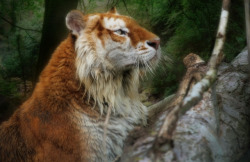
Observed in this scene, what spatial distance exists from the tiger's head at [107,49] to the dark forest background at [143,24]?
2.20m

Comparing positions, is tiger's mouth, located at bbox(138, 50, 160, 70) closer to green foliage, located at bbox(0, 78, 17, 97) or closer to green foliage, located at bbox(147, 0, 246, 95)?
green foliage, located at bbox(147, 0, 246, 95)

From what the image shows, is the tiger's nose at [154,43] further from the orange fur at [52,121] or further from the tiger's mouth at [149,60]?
the orange fur at [52,121]

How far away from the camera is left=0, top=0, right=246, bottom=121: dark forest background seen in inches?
A: 246

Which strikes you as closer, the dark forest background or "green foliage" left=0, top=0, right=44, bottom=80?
the dark forest background

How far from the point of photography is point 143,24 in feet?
22.7

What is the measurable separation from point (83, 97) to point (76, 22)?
813mm

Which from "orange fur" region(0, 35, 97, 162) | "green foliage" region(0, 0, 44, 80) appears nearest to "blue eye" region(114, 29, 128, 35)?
"orange fur" region(0, 35, 97, 162)

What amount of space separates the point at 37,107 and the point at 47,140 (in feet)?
1.24

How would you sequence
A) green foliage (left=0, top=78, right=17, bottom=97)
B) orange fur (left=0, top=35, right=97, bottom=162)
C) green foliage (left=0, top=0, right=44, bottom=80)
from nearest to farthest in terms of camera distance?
1. orange fur (left=0, top=35, right=97, bottom=162)
2. green foliage (left=0, top=78, right=17, bottom=97)
3. green foliage (left=0, top=0, right=44, bottom=80)

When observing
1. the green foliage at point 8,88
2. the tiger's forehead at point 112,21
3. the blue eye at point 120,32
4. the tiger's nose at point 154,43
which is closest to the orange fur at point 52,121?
the tiger's forehead at point 112,21

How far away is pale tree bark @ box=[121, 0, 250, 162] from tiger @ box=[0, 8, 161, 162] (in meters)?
0.73

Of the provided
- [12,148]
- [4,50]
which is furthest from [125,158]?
[4,50]

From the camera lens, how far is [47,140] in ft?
12.2

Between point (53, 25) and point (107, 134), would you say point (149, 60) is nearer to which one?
point (107, 134)
